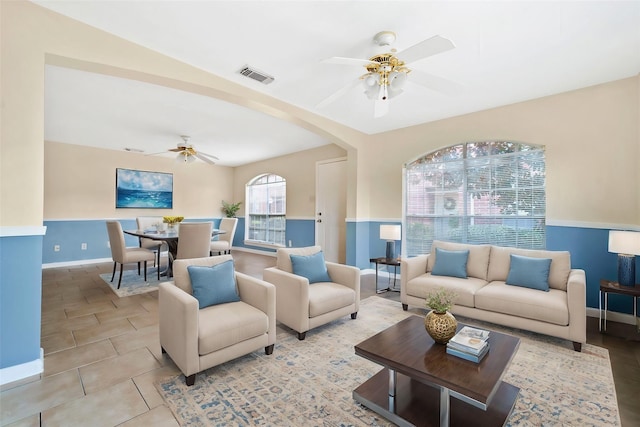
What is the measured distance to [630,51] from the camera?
2.64 m

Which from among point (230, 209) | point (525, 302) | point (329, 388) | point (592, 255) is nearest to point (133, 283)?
point (329, 388)

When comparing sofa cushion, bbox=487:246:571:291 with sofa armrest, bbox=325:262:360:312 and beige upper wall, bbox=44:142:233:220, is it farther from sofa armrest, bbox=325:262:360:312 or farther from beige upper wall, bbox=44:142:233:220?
beige upper wall, bbox=44:142:233:220

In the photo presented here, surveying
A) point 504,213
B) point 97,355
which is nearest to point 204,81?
point 97,355

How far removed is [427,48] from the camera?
2053mm

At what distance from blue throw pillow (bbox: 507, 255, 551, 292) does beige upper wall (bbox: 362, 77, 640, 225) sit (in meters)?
1.00

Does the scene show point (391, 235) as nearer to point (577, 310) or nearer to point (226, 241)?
Answer: point (577, 310)

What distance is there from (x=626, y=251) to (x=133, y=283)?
6335 millimetres

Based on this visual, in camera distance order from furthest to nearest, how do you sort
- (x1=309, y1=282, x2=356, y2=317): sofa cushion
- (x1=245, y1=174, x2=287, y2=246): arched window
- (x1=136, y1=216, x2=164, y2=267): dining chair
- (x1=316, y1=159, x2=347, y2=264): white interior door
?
(x1=245, y1=174, x2=287, y2=246): arched window, (x1=316, y1=159, x2=347, y2=264): white interior door, (x1=136, y1=216, x2=164, y2=267): dining chair, (x1=309, y1=282, x2=356, y2=317): sofa cushion

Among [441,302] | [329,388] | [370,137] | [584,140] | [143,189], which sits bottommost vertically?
[329,388]

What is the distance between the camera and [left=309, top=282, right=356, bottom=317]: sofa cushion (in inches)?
109

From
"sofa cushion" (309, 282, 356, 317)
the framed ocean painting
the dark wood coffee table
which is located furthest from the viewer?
the framed ocean painting

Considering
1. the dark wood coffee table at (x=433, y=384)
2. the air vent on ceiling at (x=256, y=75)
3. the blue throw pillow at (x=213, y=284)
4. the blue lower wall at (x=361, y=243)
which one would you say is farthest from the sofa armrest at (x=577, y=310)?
the air vent on ceiling at (x=256, y=75)

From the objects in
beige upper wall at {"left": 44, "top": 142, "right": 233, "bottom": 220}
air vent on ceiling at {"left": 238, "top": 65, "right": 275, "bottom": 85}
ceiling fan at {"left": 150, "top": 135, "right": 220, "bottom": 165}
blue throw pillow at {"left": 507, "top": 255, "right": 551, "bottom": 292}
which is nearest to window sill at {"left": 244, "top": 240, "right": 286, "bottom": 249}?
beige upper wall at {"left": 44, "top": 142, "right": 233, "bottom": 220}

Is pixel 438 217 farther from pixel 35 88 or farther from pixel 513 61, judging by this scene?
pixel 35 88
